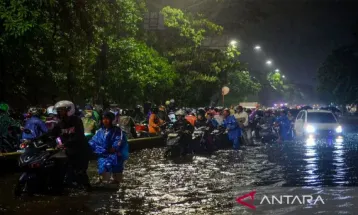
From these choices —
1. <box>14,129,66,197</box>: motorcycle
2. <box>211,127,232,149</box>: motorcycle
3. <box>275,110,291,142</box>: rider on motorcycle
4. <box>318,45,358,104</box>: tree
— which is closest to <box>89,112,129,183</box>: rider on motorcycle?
<box>14,129,66,197</box>: motorcycle

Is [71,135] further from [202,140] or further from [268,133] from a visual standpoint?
[268,133]

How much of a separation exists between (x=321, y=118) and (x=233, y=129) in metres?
5.96

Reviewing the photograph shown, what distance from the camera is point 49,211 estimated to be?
8141mm

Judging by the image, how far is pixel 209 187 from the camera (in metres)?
10.4

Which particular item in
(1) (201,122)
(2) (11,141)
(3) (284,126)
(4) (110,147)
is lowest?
(2) (11,141)

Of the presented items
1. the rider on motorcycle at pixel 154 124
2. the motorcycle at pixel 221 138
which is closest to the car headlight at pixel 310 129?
the motorcycle at pixel 221 138

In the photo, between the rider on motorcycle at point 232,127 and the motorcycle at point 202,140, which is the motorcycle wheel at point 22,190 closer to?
the motorcycle at point 202,140

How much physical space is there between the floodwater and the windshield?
25.7 ft

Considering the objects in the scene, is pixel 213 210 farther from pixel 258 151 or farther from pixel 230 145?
pixel 230 145

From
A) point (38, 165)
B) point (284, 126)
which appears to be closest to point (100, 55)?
point (284, 126)

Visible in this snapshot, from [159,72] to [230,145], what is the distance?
890 cm

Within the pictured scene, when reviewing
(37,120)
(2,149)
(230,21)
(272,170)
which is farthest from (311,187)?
(230,21)

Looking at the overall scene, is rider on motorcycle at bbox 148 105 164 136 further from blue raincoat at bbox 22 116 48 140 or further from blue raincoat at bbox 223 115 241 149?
blue raincoat at bbox 22 116 48 140

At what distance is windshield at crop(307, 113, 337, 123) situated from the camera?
2431 cm
